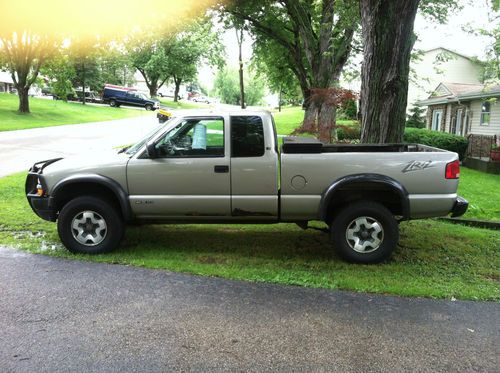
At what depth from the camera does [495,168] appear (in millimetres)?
17000

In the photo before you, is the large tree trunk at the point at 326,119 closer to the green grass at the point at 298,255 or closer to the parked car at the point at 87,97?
the green grass at the point at 298,255

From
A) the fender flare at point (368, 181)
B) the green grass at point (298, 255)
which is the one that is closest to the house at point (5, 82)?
the green grass at point (298, 255)

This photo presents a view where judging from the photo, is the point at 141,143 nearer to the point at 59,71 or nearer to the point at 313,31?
the point at 313,31

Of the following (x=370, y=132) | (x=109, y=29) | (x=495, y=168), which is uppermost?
(x=109, y=29)

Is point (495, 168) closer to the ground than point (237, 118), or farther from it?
closer to the ground

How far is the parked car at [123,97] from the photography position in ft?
165

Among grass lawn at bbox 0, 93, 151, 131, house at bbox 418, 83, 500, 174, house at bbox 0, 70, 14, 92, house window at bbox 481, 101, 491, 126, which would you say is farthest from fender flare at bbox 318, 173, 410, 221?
house at bbox 0, 70, 14, 92

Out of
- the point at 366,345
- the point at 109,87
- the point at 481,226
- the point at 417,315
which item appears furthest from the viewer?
the point at 109,87

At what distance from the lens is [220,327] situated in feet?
12.8

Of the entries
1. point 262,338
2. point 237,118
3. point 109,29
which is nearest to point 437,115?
point 109,29

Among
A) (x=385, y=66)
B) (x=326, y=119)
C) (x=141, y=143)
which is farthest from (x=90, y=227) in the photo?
(x=326, y=119)

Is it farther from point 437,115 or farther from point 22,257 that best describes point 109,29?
point 22,257

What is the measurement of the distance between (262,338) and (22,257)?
11.4ft

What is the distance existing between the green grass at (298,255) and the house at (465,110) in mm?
14283
